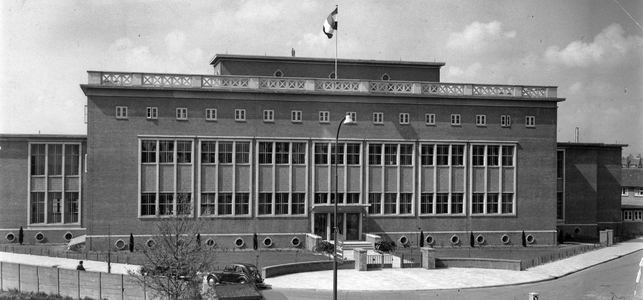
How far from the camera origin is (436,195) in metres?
52.1

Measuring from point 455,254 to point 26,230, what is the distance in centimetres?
3435

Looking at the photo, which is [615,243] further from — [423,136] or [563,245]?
[423,136]

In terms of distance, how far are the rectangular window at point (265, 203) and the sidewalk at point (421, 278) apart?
11.8m

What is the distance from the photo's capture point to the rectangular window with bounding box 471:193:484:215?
52719 millimetres

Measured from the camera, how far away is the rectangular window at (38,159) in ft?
170

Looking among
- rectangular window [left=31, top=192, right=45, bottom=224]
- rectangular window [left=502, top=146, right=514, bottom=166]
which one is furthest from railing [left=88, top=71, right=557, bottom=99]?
rectangular window [left=31, top=192, right=45, bottom=224]

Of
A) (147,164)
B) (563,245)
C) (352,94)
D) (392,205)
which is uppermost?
(352,94)

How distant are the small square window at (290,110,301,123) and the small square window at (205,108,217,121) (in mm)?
6028

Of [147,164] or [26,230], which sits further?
→ [26,230]

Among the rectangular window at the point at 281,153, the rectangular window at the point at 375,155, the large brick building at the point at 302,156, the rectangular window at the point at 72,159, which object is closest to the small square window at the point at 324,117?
the large brick building at the point at 302,156

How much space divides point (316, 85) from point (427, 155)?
10899 millimetres

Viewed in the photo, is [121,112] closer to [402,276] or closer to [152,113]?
[152,113]

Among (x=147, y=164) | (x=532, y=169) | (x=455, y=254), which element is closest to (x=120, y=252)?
(x=147, y=164)

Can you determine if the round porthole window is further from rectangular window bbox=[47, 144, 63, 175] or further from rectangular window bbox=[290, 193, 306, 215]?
rectangular window bbox=[47, 144, 63, 175]
